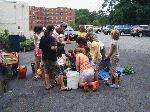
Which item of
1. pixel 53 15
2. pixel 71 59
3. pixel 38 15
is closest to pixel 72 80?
pixel 71 59

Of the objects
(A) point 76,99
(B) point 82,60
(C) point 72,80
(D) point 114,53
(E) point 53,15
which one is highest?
(E) point 53,15

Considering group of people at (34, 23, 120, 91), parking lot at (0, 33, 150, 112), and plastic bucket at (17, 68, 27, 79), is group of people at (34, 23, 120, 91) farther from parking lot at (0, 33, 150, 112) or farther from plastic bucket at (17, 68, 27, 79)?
plastic bucket at (17, 68, 27, 79)

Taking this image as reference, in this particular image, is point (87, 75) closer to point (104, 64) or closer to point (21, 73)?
point (104, 64)

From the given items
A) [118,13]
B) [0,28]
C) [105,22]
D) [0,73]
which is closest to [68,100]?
[0,73]

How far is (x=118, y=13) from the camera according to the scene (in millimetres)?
→ 67375

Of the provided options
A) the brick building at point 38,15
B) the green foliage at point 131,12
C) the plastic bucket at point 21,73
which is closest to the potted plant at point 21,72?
the plastic bucket at point 21,73

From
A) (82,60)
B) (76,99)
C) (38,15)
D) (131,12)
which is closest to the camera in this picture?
(76,99)

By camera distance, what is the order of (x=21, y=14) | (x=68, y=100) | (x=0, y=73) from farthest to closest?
1. (x=21, y=14)
2. (x=0, y=73)
3. (x=68, y=100)

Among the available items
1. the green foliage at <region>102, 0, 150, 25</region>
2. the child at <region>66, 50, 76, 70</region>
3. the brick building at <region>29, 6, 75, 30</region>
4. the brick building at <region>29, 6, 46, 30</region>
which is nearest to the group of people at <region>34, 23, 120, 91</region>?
the child at <region>66, 50, 76, 70</region>

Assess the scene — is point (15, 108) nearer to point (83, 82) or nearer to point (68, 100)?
point (68, 100)

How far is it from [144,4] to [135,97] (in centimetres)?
5827

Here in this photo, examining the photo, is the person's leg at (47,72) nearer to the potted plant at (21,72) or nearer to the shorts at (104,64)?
the shorts at (104,64)

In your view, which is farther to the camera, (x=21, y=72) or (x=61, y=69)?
(x=21, y=72)

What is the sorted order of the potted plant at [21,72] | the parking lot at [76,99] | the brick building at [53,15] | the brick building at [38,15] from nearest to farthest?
the parking lot at [76,99], the potted plant at [21,72], the brick building at [38,15], the brick building at [53,15]
